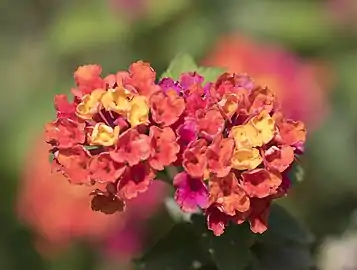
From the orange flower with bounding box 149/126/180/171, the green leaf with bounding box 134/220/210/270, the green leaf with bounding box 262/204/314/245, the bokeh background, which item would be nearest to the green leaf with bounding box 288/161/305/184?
the green leaf with bounding box 262/204/314/245

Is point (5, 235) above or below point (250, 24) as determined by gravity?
below

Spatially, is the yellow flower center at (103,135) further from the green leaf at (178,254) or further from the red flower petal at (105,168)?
the green leaf at (178,254)

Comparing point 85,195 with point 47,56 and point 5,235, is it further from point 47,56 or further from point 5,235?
point 47,56

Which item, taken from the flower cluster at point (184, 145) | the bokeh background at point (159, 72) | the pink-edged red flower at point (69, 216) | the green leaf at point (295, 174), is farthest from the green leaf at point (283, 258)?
the pink-edged red flower at point (69, 216)

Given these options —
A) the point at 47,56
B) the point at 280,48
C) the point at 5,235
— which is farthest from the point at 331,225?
the point at 47,56

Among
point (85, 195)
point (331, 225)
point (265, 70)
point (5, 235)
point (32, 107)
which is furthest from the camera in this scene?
point (32, 107)

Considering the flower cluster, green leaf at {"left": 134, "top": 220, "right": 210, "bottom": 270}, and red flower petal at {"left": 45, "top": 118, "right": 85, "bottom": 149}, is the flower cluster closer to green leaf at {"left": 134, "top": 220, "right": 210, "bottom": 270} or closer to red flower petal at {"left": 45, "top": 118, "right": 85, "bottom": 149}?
red flower petal at {"left": 45, "top": 118, "right": 85, "bottom": 149}
